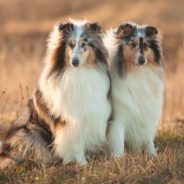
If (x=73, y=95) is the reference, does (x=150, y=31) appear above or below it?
above

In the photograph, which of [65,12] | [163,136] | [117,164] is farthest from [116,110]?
[65,12]

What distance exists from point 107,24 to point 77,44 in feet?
60.1

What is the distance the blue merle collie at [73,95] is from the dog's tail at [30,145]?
0.01m

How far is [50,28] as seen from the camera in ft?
75.7

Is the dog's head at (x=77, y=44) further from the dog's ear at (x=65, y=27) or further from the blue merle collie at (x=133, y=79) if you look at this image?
the blue merle collie at (x=133, y=79)

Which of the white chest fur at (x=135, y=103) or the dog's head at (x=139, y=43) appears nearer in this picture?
the dog's head at (x=139, y=43)

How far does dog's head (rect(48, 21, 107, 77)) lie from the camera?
284 inches

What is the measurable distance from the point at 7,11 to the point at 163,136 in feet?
59.2

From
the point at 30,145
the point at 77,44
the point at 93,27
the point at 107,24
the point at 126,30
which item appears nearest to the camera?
the point at 77,44

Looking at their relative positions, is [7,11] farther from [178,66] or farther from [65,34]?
[65,34]

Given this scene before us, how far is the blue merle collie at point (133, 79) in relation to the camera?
7539mm

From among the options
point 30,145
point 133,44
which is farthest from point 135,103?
point 30,145

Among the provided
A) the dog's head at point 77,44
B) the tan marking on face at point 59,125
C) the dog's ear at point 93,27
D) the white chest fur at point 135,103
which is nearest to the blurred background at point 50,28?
the white chest fur at point 135,103

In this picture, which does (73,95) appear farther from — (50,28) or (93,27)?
(50,28)
